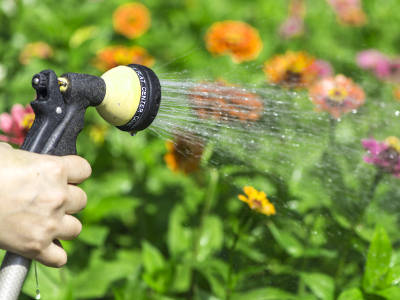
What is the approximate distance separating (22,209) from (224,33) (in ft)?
4.70

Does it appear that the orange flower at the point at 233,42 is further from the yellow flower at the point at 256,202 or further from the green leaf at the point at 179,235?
the yellow flower at the point at 256,202

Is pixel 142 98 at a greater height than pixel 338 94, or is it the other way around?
pixel 338 94

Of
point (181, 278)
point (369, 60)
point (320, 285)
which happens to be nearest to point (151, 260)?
point (181, 278)

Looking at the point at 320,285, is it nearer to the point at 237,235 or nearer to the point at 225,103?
the point at 237,235

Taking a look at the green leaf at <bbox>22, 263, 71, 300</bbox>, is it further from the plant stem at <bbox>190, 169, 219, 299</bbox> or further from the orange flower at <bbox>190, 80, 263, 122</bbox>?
the orange flower at <bbox>190, 80, 263, 122</bbox>

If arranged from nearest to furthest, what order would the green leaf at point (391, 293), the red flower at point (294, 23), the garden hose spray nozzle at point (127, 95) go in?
the garden hose spray nozzle at point (127, 95) → the green leaf at point (391, 293) → the red flower at point (294, 23)

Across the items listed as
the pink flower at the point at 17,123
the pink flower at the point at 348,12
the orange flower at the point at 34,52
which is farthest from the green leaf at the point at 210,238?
the pink flower at the point at 348,12

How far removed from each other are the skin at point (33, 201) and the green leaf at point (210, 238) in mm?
706

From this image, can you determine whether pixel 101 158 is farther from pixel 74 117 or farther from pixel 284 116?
pixel 74 117

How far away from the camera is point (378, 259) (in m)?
1.00

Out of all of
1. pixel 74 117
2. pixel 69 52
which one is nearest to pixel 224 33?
pixel 69 52

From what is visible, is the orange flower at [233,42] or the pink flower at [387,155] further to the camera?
the orange flower at [233,42]

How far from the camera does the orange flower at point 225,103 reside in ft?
3.50

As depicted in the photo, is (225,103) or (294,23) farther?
(294,23)
